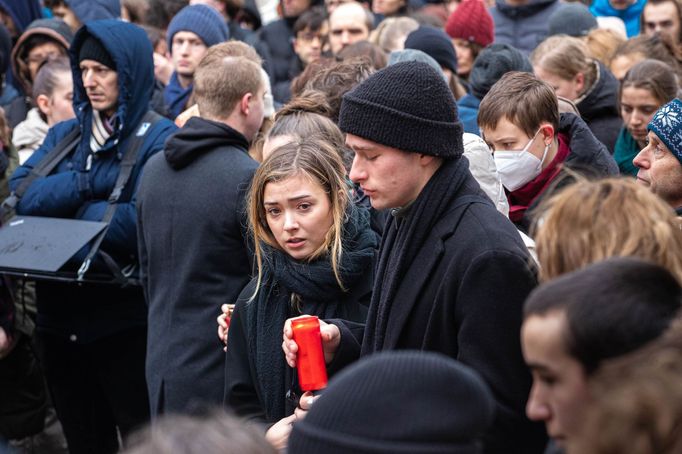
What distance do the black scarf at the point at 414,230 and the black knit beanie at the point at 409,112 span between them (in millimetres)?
69

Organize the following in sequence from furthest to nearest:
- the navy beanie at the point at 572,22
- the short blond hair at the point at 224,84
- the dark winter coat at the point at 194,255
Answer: the navy beanie at the point at 572,22 < the short blond hair at the point at 224,84 < the dark winter coat at the point at 194,255

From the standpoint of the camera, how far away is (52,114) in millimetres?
6383

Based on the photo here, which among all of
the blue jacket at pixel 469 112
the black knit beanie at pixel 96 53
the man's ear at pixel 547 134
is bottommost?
the blue jacket at pixel 469 112

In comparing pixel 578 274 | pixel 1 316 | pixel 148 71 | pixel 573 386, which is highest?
pixel 578 274

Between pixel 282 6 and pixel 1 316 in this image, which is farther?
pixel 282 6

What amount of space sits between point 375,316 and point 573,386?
4.37ft

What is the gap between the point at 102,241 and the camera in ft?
16.3

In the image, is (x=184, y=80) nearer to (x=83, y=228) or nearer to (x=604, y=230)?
(x=83, y=228)

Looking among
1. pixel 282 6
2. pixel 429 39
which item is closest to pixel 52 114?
pixel 429 39

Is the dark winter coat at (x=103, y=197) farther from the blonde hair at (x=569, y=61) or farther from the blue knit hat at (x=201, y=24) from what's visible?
the blonde hair at (x=569, y=61)

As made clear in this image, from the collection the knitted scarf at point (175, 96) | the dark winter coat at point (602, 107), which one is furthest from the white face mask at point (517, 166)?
the knitted scarf at point (175, 96)

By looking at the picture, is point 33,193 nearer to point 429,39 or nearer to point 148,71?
point 148,71

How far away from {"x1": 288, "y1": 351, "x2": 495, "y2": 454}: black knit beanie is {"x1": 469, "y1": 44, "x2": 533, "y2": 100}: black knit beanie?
3.69 m

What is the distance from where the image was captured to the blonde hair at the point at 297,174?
12.0 ft
